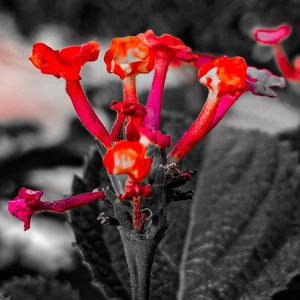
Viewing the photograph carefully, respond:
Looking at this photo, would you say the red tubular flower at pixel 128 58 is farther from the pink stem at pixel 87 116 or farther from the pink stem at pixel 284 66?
the pink stem at pixel 284 66

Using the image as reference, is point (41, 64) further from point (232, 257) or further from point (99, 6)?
point (99, 6)

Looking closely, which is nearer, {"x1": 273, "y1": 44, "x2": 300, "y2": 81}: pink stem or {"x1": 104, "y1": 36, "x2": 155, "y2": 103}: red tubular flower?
{"x1": 104, "y1": 36, "x2": 155, "y2": 103}: red tubular flower

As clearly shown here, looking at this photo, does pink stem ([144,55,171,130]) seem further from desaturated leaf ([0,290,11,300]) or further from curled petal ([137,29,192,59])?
desaturated leaf ([0,290,11,300])

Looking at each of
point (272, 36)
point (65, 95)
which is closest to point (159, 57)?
point (272, 36)

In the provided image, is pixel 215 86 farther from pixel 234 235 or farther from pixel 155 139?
pixel 234 235

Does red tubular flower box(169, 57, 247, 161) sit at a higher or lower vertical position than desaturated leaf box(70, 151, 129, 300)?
higher

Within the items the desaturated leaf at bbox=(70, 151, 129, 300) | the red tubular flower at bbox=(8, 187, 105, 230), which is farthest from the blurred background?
the red tubular flower at bbox=(8, 187, 105, 230)

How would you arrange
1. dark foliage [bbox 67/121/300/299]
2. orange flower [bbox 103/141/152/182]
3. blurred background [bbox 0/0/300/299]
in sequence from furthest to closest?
blurred background [bbox 0/0/300/299] → dark foliage [bbox 67/121/300/299] → orange flower [bbox 103/141/152/182]
